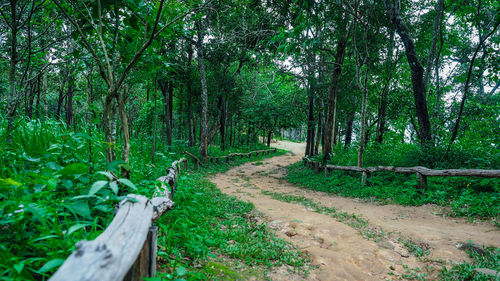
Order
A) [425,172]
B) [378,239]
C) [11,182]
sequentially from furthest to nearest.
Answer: [425,172], [378,239], [11,182]

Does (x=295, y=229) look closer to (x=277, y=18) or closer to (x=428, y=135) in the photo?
(x=428, y=135)

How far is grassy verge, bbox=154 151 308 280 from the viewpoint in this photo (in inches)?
102

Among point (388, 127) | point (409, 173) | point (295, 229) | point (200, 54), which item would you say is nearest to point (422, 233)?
point (295, 229)

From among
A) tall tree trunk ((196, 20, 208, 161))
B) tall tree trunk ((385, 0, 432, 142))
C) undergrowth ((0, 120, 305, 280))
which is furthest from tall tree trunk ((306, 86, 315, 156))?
undergrowth ((0, 120, 305, 280))

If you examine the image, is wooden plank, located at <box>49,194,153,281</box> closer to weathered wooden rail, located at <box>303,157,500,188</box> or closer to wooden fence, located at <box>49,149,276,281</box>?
wooden fence, located at <box>49,149,276,281</box>

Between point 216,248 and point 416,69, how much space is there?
8799 mm

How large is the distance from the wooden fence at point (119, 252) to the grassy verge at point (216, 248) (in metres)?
0.36

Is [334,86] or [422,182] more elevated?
[334,86]

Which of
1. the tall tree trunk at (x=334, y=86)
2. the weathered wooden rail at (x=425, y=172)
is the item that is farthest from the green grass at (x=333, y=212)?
the tall tree trunk at (x=334, y=86)

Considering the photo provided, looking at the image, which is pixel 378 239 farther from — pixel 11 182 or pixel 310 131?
pixel 310 131

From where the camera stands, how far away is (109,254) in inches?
44.5

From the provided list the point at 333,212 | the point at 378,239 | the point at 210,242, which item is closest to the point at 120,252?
the point at 210,242

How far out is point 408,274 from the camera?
311cm

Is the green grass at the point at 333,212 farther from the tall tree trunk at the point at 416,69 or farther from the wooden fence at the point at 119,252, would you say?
the tall tree trunk at the point at 416,69
